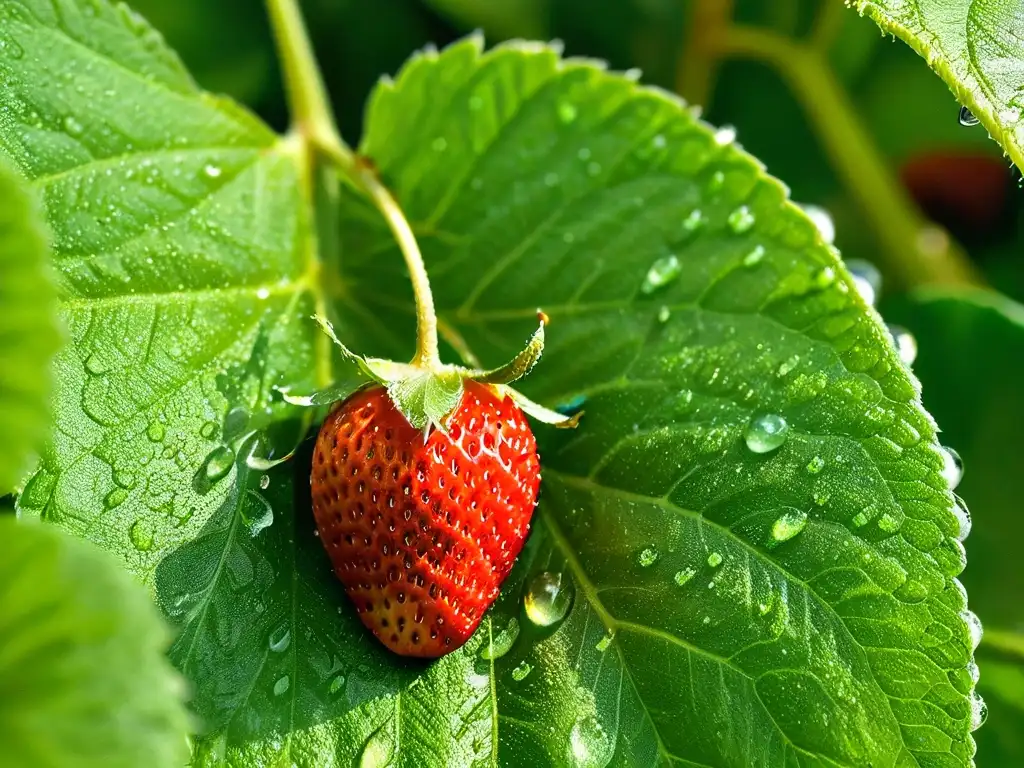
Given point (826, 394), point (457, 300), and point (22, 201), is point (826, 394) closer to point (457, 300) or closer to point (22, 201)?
point (457, 300)

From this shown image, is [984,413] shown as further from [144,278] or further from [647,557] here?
[144,278]

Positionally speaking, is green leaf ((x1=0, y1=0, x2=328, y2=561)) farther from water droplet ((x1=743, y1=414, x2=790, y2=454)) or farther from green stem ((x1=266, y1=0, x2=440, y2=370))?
water droplet ((x1=743, y1=414, x2=790, y2=454))

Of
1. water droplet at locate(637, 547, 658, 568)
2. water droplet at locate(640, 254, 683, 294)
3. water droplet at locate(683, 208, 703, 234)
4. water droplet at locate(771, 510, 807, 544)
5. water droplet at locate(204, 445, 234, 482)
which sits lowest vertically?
water droplet at locate(204, 445, 234, 482)

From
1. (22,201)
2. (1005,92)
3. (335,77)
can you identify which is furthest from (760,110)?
(22,201)

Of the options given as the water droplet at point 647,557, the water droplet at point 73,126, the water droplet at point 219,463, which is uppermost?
the water droplet at point 73,126

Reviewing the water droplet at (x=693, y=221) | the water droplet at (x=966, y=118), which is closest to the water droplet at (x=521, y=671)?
the water droplet at (x=693, y=221)

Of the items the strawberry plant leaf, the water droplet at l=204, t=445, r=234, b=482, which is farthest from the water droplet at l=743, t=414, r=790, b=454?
the water droplet at l=204, t=445, r=234, b=482

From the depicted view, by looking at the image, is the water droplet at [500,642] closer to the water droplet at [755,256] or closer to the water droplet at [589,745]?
the water droplet at [589,745]
